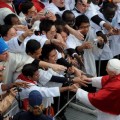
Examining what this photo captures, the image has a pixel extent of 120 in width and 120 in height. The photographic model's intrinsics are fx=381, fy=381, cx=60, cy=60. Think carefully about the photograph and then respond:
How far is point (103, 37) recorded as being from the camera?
6.96 m

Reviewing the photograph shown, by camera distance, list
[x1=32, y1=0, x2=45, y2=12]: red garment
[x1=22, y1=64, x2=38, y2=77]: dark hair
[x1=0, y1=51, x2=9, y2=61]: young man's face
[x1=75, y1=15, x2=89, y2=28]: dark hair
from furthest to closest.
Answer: [x1=32, y1=0, x2=45, y2=12]: red garment, [x1=75, y1=15, x2=89, y2=28]: dark hair, [x1=0, y1=51, x2=9, y2=61]: young man's face, [x1=22, y1=64, x2=38, y2=77]: dark hair

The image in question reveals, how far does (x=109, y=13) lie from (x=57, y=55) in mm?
1980

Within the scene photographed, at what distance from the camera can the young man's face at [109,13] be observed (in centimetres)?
733

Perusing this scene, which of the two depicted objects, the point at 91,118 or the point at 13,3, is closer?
the point at 91,118

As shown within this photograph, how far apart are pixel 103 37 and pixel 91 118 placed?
160cm

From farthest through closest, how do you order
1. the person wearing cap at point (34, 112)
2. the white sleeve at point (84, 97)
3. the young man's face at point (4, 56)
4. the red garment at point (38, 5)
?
the red garment at point (38, 5) < the white sleeve at point (84, 97) < the young man's face at point (4, 56) < the person wearing cap at point (34, 112)

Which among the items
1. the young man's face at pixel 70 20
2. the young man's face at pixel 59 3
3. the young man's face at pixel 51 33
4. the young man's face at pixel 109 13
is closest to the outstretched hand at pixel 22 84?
the young man's face at pixel 51 33

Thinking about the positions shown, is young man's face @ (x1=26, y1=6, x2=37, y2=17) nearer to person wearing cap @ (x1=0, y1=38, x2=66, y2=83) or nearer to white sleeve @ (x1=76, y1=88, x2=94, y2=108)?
person wearing cap @ (x1=0, y1=38, x2=66, y2=83)

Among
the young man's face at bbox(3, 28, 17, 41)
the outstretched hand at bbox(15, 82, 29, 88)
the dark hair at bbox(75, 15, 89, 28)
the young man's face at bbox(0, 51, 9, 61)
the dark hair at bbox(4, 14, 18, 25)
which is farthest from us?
the dark hair at bbox(75, 15, 89, 28)

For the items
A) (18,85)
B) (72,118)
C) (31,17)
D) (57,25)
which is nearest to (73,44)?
(57,25)

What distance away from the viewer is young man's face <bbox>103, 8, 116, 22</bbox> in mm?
7332

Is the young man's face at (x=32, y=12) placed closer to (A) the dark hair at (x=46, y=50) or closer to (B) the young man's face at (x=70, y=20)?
(B) the young man's face at (x=70, y=20)

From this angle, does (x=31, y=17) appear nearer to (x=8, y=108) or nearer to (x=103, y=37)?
(x=103, y=37)

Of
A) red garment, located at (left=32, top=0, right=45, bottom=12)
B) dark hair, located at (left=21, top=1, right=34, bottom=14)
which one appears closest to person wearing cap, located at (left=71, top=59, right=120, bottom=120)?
dark hair, located at (left=21, top=1, right=34, bottom=14)
